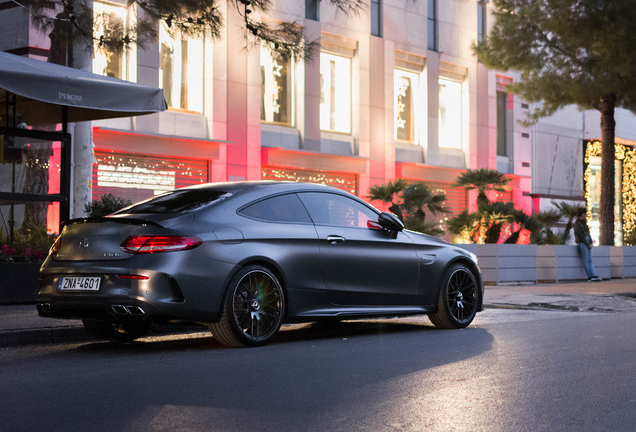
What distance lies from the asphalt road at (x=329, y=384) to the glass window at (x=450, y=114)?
72.3ft

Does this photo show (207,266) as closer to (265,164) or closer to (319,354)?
(319,354)

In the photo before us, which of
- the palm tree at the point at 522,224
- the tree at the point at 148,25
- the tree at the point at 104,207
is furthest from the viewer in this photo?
the palm tree at the point at 522,224

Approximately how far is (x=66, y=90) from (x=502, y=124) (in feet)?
83.2

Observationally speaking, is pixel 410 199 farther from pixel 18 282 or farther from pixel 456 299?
pixel 18 282

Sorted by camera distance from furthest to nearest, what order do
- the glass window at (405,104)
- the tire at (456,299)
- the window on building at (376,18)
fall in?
the glass window at (405,104), the window on building at (376,18), the tire at (456,299)

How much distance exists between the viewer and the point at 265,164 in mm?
23125

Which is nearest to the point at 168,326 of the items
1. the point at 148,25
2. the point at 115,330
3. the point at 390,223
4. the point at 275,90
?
the point at 115,330

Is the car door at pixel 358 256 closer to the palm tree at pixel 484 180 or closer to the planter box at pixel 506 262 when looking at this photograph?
the planter box at pixel 506 262

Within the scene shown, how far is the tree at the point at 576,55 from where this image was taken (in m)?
23.0

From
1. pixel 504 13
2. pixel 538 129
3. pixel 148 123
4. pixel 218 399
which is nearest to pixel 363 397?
pixel 218 399

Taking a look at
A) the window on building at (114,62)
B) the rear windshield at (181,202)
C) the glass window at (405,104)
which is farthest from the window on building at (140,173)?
the rear windshield at (181,202)

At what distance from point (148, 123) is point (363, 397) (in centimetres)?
1671

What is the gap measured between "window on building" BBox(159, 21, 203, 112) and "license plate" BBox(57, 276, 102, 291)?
15.2m

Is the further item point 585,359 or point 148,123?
point 148,123
